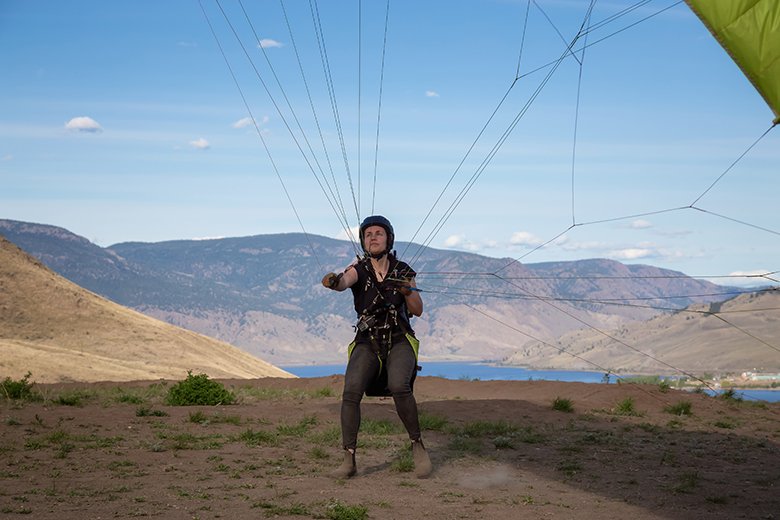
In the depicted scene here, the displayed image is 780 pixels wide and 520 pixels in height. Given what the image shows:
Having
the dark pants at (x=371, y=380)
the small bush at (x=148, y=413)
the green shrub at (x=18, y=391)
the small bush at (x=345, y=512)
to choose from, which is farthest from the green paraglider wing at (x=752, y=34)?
the green shrub at (x=18, y=391)

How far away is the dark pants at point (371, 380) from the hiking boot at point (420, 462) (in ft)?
0.80

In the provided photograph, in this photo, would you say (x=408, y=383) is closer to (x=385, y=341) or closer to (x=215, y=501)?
(x=385, y=341)

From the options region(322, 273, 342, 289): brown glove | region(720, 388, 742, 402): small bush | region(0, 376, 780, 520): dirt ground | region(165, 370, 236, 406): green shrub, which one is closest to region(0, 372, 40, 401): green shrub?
region(0, 376, 780, 520): dirt ground

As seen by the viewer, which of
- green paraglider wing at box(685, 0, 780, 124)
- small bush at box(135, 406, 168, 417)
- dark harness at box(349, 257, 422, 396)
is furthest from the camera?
small bush at box(135, 406, 168, 417)

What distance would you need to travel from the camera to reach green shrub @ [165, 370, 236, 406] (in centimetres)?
1764

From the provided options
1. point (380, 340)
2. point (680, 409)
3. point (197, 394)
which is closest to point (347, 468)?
point (380, 340)

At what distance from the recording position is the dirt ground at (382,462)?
8.57 m

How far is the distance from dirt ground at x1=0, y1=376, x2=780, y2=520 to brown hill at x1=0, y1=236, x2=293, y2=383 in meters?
27.1

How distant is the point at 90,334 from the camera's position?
52375 millimetres

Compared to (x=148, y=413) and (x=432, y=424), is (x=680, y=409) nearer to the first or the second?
(x=432, y=424)

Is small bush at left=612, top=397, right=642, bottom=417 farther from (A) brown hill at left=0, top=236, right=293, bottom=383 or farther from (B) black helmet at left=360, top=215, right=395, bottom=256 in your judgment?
(A) brown hill at left=0, top=236, right=293, bottom=383

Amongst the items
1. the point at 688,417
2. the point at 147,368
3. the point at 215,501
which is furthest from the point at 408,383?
the point at 147,368

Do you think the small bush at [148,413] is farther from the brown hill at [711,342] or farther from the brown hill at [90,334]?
the brown hill at [711,342]

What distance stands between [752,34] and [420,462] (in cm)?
580
